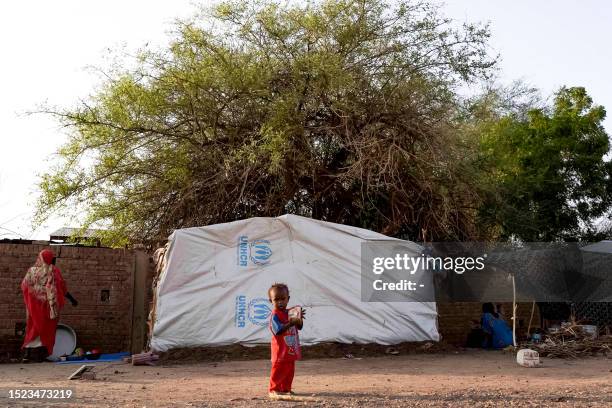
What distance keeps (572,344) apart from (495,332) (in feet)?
5.79

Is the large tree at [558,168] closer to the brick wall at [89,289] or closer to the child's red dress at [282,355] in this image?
the brick wall at [89,289]

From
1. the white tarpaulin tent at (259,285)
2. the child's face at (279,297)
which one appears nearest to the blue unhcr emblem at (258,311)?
the white tarpaulin tent at (259,285)

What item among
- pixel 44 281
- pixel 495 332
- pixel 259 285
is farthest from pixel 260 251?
pixel 495 332

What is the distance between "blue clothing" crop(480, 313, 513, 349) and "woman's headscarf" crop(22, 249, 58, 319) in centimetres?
722

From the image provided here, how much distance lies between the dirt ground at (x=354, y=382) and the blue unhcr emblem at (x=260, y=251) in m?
1.50

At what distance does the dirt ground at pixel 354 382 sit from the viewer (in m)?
6.30

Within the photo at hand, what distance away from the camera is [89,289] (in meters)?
11.3

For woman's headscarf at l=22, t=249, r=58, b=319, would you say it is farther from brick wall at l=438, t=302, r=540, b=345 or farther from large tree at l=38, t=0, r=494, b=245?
brick wall at l=438, t=302, r=540, b=345

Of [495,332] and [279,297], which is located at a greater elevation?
[279,297]

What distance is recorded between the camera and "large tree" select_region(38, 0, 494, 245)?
36.9 ft

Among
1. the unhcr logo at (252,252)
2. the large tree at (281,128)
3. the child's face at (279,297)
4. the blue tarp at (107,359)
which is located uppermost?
the large tree at (281,128)

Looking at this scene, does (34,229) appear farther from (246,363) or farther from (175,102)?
(246,363)

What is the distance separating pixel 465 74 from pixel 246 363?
683 cm

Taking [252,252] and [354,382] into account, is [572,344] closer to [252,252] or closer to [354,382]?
[354,382]
